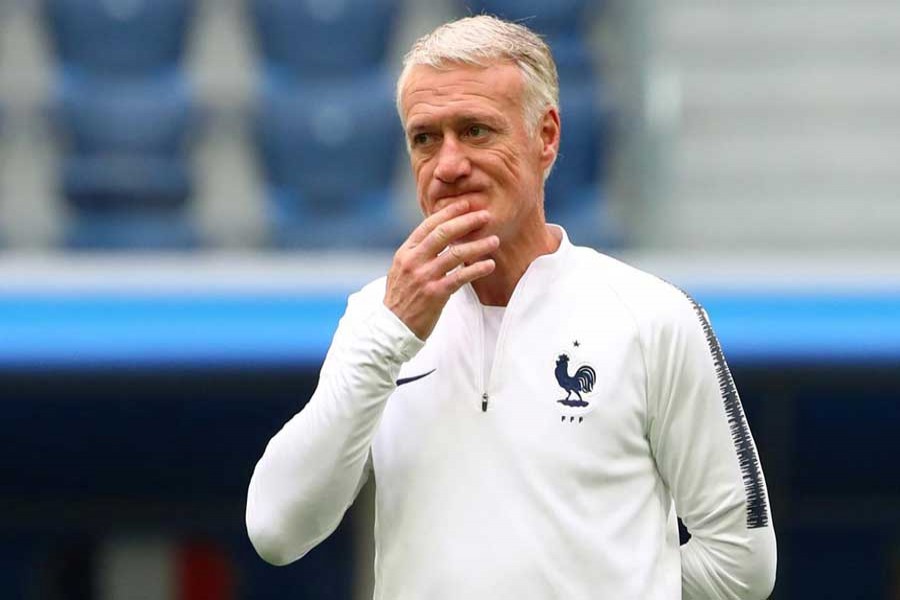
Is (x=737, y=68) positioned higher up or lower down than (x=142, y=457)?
higher up

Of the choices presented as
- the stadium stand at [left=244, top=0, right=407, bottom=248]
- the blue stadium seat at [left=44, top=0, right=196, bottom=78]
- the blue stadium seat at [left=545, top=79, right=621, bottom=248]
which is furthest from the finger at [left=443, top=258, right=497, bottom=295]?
the blue stadium seat at [left=44, top=0, right=196, bottom=78]

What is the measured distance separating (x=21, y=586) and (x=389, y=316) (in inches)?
166

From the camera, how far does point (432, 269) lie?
2227 millimetres

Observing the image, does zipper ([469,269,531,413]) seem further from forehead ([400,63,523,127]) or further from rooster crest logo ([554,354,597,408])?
forehead ([400,63,523,127])

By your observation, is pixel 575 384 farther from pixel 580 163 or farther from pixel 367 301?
pixel 580 163

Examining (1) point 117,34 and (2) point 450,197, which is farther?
(1) point 117,34

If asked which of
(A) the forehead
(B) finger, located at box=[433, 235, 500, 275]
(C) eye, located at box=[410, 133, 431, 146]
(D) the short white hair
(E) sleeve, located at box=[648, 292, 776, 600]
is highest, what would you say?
(D) the short white hair

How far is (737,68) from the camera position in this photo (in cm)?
601

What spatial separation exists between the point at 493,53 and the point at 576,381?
1.45 feet

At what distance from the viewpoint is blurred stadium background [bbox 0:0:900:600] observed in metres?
5.66

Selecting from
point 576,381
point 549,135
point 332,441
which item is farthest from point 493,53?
point 332,441

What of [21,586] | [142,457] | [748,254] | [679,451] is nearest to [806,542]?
[748,254]

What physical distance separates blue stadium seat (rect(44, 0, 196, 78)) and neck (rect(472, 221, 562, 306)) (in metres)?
3.71

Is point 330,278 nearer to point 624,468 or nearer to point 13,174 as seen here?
point 13,174
